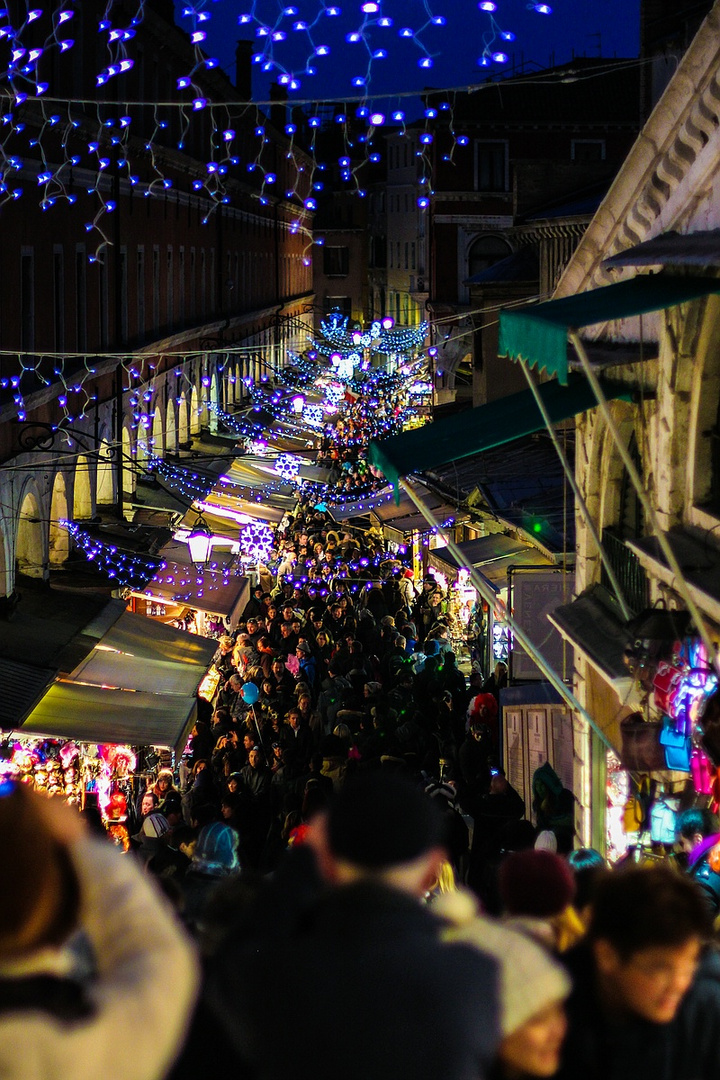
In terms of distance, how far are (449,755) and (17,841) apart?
13.1 metres

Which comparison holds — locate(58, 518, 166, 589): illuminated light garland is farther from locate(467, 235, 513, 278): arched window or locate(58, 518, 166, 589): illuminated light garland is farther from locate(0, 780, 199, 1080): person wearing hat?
locate(467, 235, 513, 278): arched window

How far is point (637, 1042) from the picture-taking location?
3445 mm

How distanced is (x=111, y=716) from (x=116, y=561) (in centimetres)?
658

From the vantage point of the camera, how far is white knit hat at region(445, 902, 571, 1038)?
318 cm

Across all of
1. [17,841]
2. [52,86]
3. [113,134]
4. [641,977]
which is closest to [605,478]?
[641,977]

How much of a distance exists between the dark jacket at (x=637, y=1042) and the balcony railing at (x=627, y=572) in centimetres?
765

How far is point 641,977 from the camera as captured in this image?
3.39 metres

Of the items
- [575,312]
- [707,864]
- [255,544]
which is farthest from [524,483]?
[707,864]

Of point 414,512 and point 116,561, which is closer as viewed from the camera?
point 116,561

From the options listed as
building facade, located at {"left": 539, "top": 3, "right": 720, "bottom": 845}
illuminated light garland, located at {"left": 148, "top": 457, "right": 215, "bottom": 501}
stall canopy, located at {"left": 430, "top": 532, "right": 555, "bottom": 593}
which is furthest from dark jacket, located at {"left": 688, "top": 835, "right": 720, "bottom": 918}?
illuminated light garland, located at {"left": 148, "top": 457, "right": 215, "bottom": 501}

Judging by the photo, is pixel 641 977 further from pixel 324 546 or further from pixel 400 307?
pixel 400 307

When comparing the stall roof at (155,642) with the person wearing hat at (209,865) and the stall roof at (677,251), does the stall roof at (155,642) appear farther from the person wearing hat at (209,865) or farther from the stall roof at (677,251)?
the person wearing hat at (209,865)

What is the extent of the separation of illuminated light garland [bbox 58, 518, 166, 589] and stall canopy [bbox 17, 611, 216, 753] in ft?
3.90

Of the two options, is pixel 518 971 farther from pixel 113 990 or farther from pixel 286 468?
pixel 286 468
